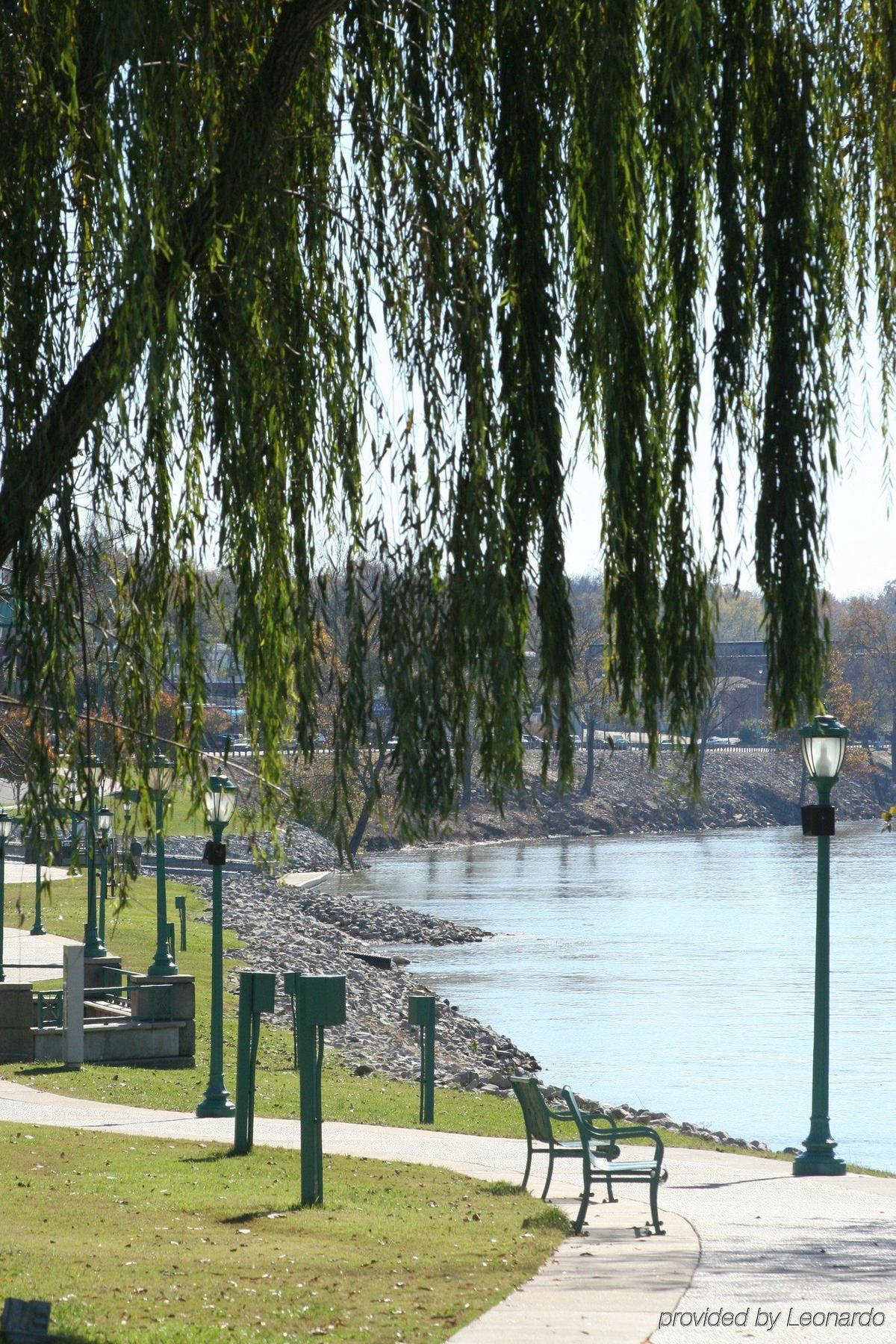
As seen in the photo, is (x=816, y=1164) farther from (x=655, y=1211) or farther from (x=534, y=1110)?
(x=655, y=1211)

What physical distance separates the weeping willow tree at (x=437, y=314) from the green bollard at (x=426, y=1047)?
43.3 ft

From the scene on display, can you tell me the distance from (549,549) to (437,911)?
52.4 metres

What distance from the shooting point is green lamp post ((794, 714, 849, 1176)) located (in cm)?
1452

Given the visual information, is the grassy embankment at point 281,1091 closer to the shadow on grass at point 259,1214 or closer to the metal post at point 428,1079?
the metal post at point 428,1079

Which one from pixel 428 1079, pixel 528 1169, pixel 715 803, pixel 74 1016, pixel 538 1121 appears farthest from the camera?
pixel 715 803

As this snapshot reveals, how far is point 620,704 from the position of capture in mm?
4414

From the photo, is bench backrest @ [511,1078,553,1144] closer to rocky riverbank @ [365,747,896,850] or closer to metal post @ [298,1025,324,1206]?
metal post @ [298,1025,324,1206]

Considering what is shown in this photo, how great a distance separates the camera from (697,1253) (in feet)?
33.7

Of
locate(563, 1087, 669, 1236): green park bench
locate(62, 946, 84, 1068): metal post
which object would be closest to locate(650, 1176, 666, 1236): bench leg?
locate(563, 1087, 669, 1236): green park bench

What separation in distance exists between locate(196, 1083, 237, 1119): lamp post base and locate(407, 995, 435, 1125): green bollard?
2.17 m

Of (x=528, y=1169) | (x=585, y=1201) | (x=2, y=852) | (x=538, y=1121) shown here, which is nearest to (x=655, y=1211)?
(x=585, y=1201)

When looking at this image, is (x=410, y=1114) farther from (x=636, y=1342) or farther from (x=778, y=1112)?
(x=636, y=1342)

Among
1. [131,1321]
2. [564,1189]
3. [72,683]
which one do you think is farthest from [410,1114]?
[72,683]

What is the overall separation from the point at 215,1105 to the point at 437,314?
14.6 metres
